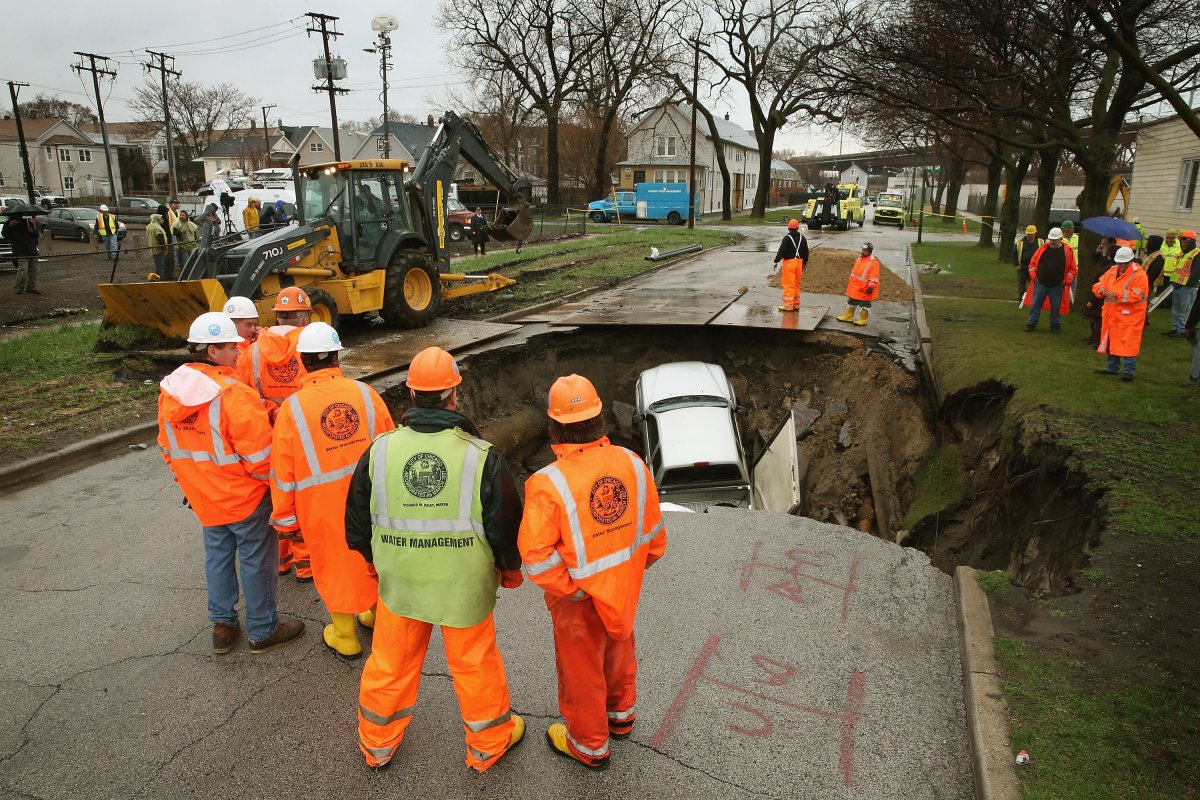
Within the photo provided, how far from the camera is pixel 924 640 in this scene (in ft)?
15.0

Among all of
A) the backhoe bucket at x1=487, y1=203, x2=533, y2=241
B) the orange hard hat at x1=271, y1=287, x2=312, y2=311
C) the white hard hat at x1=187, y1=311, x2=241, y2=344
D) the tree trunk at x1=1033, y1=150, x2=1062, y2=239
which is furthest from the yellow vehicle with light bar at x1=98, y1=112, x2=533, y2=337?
the tree trunk at x1=1033, y1=150, x2=1062, y2=239

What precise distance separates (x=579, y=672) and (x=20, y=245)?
18.5 metres

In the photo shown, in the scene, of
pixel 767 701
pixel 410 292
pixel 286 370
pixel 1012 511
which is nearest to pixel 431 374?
pixel 767 701

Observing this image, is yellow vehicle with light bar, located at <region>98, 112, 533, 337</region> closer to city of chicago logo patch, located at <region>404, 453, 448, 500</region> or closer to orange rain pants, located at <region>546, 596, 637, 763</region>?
city of chicago logo patch, located at <region>404, 453, 448, 500</region>

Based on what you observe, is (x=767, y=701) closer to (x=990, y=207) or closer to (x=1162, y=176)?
(x=1162, y=176)

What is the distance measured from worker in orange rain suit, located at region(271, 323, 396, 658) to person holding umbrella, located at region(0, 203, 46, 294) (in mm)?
15867

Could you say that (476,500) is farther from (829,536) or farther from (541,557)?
(829,536)

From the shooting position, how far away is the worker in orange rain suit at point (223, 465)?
13.2ft

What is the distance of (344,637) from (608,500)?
7.39 feet

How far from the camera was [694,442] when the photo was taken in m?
9.78

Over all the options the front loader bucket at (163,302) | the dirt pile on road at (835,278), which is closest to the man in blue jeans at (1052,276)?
the dirt pile on road at (835,278)

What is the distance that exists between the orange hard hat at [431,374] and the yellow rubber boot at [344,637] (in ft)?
6.31

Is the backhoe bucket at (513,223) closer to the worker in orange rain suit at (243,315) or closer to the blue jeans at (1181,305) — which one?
the worker in orange rain suit at (243,315)

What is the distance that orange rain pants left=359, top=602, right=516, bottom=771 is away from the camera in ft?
10.7
